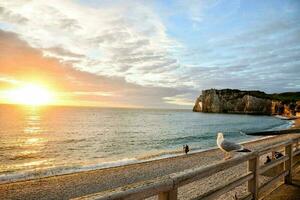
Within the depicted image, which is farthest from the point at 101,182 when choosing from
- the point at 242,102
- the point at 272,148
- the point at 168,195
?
the point at 242,102

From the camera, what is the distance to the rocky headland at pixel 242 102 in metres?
162

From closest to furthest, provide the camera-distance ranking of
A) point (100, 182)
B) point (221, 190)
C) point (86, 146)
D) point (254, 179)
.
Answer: point (221, 190) < point (254, 179) < point (100, 182) < point (86, 146)

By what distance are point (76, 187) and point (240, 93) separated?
179 meters

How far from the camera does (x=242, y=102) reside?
179250 mm

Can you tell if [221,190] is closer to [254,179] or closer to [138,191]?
[254,179]

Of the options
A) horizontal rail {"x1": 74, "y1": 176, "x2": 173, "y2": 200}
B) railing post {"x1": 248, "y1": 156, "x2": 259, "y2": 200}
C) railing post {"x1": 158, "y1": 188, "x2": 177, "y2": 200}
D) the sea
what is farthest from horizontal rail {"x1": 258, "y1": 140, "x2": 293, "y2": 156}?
the sea

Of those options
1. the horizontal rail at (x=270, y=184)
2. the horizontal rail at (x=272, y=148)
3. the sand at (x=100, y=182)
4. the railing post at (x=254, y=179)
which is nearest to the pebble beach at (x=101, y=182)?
the sand at (x=100, y=182)

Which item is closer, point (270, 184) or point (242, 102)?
point (270, 184)

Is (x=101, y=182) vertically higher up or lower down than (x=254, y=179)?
lower down

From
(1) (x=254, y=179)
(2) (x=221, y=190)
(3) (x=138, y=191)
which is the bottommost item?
(1) (x=254, y=179)

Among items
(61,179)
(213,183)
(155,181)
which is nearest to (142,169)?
(61,179)

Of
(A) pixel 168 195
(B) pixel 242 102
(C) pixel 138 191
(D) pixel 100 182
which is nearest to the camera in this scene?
(C) pixel 138 191

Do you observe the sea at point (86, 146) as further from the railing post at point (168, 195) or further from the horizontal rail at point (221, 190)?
the railing post at point (168, 195)

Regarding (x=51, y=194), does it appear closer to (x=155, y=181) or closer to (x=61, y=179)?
(x=61, y=179)
